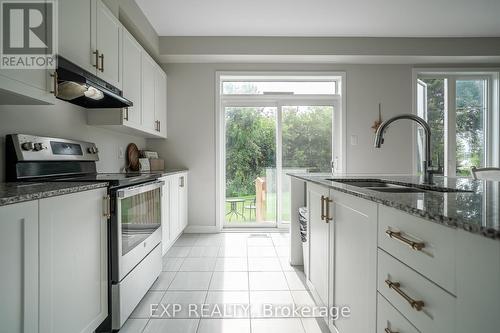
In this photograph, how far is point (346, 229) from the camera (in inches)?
44.9

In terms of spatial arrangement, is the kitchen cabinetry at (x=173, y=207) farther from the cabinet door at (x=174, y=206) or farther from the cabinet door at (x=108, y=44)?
the cabinet door at (x=108, y=44)

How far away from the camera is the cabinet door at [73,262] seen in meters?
0.96

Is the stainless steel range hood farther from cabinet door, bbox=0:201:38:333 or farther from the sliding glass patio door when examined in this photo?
the sliding glass patio door

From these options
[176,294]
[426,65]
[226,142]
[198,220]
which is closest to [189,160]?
[226,142]

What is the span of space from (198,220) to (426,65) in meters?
4.06

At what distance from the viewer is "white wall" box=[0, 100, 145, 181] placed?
139 centimetres

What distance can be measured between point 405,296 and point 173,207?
8.04 ft

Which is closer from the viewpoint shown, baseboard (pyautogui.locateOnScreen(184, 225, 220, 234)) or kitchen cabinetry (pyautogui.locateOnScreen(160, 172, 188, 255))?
kitchen cabinetry (pyautogui.locateOnScreen(160, 172, 188, 255))

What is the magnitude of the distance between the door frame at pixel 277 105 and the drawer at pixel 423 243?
286 centimetres

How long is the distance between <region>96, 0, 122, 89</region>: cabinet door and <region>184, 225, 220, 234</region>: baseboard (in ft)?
7.02

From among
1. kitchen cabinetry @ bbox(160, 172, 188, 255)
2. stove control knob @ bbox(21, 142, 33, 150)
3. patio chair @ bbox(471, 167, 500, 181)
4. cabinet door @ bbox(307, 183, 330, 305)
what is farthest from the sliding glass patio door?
stove control knob @ bbox(21, 142, 33, 150)

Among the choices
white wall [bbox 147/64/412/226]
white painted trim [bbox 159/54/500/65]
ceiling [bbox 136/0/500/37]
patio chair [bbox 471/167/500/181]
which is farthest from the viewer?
white wall [bbox 147/64/412/226]

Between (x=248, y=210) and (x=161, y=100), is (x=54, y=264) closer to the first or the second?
(x=161, y=100)

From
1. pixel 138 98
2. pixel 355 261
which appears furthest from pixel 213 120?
pixel 355 261
